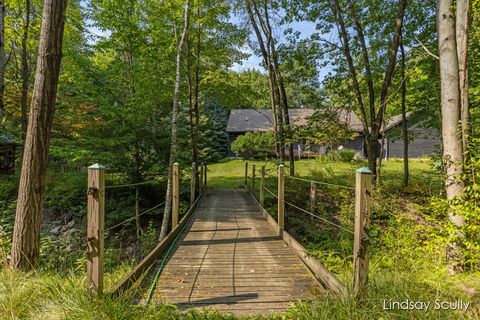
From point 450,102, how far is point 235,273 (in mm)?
3750

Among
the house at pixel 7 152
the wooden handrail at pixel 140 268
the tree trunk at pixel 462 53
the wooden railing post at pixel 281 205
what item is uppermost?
the tree trunk at pixel 462 53

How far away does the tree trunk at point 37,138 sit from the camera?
3.35 meters

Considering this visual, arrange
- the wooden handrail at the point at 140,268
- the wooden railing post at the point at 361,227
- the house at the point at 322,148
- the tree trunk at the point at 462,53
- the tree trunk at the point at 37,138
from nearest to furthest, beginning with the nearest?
the wooden railing post at the point at 361,227 → the wooden handrail at the point at 140,268 → the tree trunk at the point at 37,138 → the tree trunk at the point at 462,53 → the house at the point at 322,148

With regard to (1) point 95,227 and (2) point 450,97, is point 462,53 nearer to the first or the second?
(2) point 450,97

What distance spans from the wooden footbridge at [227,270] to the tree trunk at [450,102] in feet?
6.93

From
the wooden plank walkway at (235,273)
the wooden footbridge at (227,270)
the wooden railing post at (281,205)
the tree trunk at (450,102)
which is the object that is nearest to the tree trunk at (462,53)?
the tree trunk at (450,102)

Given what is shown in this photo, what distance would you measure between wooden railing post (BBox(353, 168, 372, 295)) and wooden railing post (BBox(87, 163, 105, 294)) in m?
A: 2.21

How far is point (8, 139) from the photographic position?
37.5 feet

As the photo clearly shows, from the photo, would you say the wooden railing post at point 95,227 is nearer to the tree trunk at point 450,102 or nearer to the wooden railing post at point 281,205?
the wooden railing post at point 281,205

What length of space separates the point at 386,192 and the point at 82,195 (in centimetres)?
1023

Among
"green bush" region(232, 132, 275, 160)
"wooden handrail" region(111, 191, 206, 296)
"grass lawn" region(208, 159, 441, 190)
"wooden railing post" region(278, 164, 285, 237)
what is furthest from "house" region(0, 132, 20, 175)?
"green bush" region(232, 132, 275, 160)

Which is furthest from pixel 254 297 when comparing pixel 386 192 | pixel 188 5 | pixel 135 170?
pixel 386 192

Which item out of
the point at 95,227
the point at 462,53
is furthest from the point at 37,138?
the point at 462,53

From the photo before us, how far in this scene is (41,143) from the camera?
11.2ft
